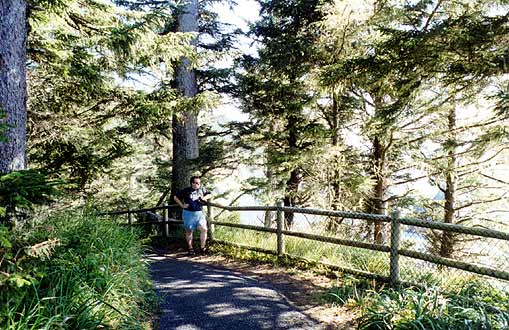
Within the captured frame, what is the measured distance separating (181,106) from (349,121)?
6.13m

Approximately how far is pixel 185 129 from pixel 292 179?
12.9 ft

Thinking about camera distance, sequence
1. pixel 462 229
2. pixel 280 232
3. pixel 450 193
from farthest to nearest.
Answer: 1. pixel 450 193
2. pixel 280 232
3. pixel 462 229

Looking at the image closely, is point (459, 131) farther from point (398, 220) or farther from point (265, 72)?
point (398, 220)

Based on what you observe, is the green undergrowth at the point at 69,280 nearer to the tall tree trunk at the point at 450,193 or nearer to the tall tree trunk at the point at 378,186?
the tall tree trunk at the point at 378,186

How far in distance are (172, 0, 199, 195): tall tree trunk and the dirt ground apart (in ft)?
11.2

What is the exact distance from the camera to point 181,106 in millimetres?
9492

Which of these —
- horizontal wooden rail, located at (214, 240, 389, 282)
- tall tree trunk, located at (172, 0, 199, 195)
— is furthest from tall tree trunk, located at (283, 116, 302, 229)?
horizontal wooden rail, located at (214, 240, 389, 282)

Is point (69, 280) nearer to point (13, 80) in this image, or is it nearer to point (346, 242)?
point (13, 80)

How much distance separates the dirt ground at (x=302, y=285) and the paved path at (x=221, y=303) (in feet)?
0.65

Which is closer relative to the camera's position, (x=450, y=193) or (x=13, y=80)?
(x=13, y=80)

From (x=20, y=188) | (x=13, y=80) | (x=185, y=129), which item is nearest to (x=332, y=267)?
(x=20, y=188)

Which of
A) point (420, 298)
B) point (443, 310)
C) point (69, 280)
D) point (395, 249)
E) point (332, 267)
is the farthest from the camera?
point (332, 267)

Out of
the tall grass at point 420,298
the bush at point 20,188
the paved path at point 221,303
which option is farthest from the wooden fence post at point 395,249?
the bush at point 20,188

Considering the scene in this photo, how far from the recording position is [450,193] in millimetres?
12219
